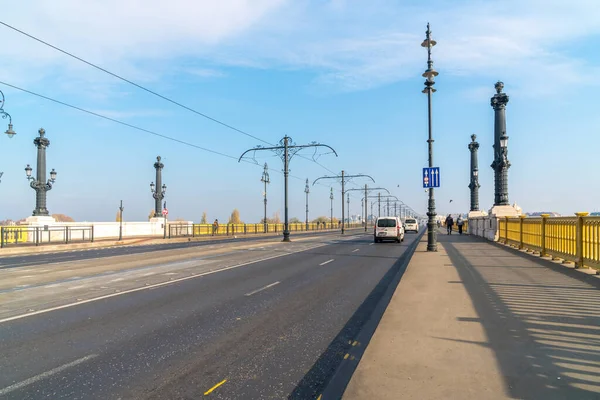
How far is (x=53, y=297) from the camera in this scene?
938 centimetres

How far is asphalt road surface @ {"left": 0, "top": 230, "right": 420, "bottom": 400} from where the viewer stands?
4.41m

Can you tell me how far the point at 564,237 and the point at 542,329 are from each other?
29.8ft

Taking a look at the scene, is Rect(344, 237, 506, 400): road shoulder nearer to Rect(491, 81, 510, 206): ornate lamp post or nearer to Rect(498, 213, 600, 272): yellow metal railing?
Rect(498, 213, 600, 272): yellow metal railing

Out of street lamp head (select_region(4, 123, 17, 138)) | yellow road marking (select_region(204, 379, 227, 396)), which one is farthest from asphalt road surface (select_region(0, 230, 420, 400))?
street lamp head (select_region(4, 123, 17, 138))

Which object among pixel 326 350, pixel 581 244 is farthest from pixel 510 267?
pixel 326 350

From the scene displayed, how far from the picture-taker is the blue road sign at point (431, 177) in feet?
64.0

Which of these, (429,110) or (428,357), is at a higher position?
(429,110)

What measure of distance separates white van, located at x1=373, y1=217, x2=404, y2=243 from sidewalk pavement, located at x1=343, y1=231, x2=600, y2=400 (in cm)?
1948

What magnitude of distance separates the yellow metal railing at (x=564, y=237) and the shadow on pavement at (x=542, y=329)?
2.67 feet

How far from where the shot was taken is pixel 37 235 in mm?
28797

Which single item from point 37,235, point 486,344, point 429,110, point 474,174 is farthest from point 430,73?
point 474,174

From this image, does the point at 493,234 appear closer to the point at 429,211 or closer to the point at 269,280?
the point at 429,211

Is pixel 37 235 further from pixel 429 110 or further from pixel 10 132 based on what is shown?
pixel 429 110

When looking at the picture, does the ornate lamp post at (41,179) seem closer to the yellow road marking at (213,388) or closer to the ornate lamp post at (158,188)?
A: the ornate lamp post at (158,188)
